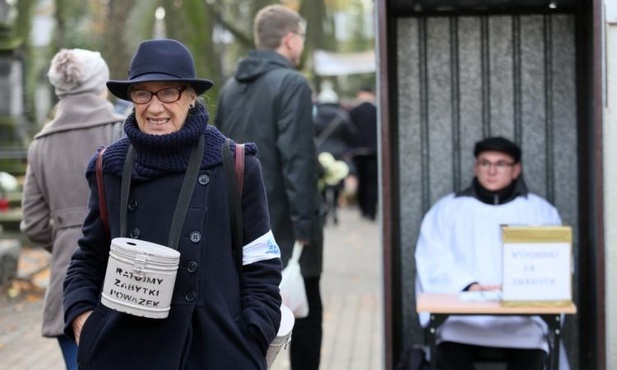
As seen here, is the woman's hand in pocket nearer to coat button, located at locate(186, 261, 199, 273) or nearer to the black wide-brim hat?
coat button, located at locate(186, 261, 199, 273)

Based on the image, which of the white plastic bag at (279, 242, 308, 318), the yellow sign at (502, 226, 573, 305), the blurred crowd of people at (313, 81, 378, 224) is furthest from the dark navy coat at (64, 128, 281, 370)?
the blurred crowd of people at (313, 81, 378, 224)

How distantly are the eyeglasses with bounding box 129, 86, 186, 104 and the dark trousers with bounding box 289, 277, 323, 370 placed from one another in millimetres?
2799

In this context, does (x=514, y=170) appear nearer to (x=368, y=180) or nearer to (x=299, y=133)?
(x=299, y=133)

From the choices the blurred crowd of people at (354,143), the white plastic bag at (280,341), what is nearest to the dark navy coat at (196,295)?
the white plastic bag at (280,341)

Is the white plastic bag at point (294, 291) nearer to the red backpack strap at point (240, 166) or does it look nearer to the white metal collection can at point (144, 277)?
the red backpack strap at point (240, 166)

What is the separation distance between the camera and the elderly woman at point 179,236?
11.3ft

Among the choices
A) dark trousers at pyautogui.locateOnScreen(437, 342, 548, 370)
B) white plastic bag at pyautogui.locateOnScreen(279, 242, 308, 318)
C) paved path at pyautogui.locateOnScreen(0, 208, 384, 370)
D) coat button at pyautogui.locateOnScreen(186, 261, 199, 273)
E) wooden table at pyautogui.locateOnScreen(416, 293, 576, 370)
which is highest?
coat button at pyautogui.locateOnScreen(186, 261, 199, 273)

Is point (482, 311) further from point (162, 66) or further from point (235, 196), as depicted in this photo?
point (162, 66)

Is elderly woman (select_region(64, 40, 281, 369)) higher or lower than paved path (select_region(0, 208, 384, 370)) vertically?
higher

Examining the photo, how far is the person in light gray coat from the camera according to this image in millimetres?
5184

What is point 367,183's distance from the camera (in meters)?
17.2

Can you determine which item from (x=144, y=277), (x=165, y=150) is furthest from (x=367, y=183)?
(x=144, y=277)

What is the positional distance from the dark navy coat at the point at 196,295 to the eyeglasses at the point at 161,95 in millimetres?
172

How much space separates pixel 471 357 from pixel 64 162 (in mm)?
2358
